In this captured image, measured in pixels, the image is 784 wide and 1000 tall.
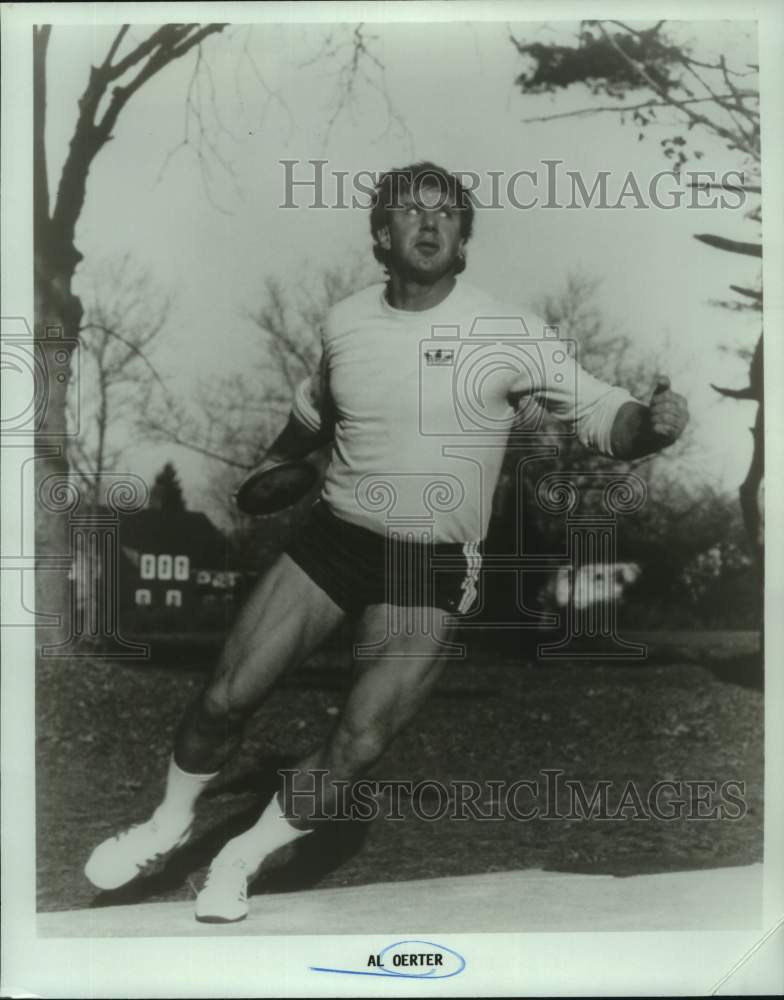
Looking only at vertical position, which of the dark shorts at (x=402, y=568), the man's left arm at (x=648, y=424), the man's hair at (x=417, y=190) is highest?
the man's hair at (x=417, y=190)

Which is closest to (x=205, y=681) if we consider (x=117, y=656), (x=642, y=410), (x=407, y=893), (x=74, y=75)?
(x=117, y=656)

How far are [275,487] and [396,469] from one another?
454 mm

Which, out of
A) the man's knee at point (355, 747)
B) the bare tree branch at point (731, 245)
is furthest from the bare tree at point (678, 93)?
the man's knee at point (355, 747)

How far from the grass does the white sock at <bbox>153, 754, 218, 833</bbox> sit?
4 cm

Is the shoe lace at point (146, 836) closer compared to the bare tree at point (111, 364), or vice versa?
the bare tree at point (111, 364)

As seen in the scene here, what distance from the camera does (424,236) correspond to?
536 centimetres

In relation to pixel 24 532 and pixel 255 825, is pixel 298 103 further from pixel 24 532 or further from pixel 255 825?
pixel 255 825

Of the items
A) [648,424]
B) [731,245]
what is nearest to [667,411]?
[648,424]

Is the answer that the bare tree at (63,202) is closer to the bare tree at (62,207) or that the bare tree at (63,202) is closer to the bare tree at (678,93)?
the bare tree at (62,207)

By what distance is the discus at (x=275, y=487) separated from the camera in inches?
211

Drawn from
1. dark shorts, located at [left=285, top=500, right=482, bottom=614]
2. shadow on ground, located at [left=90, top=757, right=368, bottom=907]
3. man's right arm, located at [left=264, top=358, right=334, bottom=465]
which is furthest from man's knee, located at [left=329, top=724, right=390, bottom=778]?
man's right arm, located at [left=264, top=358, right=334, bottom=465]

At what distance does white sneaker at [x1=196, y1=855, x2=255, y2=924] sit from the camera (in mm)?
5406

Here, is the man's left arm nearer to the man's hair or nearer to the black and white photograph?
the black and white photograph

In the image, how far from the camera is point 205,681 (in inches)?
212
